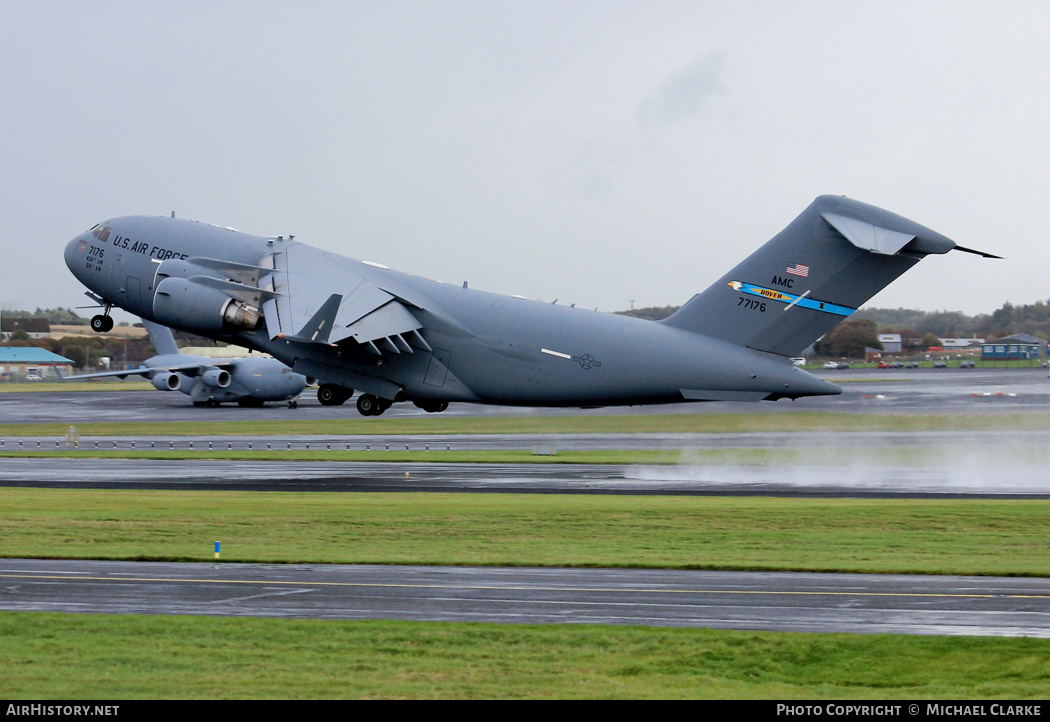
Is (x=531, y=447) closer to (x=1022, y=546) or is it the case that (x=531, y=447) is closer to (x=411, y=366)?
(x=411, y=366)

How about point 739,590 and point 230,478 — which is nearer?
point 739,590

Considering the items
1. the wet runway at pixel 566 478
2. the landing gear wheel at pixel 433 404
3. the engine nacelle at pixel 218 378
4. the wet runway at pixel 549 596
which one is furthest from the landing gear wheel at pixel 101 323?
the engine nacelle at pixel 218 378

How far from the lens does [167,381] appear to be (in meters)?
75.4

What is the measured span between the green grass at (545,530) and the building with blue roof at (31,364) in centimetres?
9280

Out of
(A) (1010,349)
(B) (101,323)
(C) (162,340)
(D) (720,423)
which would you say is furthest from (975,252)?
(A) (1010,349)

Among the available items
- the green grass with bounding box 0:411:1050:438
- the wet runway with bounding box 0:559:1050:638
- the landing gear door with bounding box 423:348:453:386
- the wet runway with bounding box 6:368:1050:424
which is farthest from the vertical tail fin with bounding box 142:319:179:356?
the wet runway with bounding box 0:559:1050:638

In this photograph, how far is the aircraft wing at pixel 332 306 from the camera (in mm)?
28328

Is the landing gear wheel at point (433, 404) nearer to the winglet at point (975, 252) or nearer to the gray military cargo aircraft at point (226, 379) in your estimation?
the winglet at point (975, 252)

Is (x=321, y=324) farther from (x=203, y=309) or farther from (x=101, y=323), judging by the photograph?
(x=101, y=323)

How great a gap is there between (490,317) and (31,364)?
104512mm
